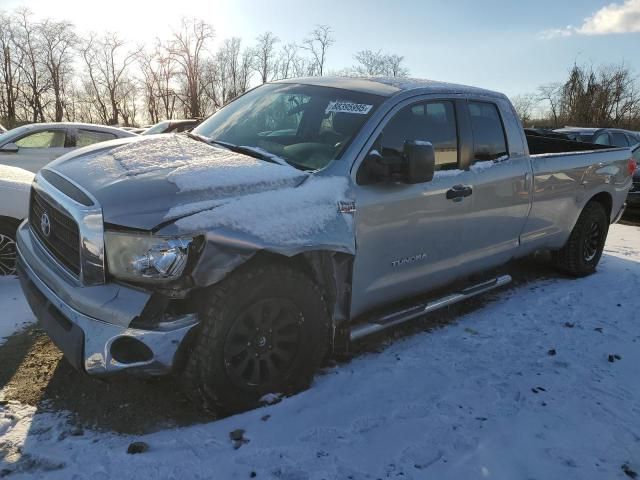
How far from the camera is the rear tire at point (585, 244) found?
5645 mm

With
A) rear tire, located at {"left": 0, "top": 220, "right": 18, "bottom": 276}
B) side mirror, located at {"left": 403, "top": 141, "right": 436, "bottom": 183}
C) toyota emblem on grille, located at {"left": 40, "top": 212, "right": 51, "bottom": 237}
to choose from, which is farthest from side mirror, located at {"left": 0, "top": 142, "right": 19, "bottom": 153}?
side mirror, located at {"left": 403, "top": 141, "right": 436, "bottom": 183}

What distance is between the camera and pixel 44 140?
30.2ft

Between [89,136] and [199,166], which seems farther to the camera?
[89,136]

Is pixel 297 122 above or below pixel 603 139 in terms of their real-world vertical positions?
above

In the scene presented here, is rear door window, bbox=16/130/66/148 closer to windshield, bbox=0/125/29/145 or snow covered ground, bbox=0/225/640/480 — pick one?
windshield, bbox=0/125/29/145

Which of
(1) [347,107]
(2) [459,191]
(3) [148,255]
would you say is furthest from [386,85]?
(3) [148,255]

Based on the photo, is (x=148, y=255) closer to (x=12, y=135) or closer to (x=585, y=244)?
(x=585, y=244)

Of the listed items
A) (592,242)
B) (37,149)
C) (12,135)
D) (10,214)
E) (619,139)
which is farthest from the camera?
(619,139)

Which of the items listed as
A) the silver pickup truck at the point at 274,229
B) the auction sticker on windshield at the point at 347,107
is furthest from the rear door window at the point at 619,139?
the auction sticker on windshield at the point at 347,107

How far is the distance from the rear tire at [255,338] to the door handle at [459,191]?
1.34 metres

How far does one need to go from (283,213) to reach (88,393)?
1565mm

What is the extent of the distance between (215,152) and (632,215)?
11.2m

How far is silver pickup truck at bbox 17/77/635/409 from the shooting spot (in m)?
2.54

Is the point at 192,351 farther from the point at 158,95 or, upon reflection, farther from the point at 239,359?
A: the point at 158,95
